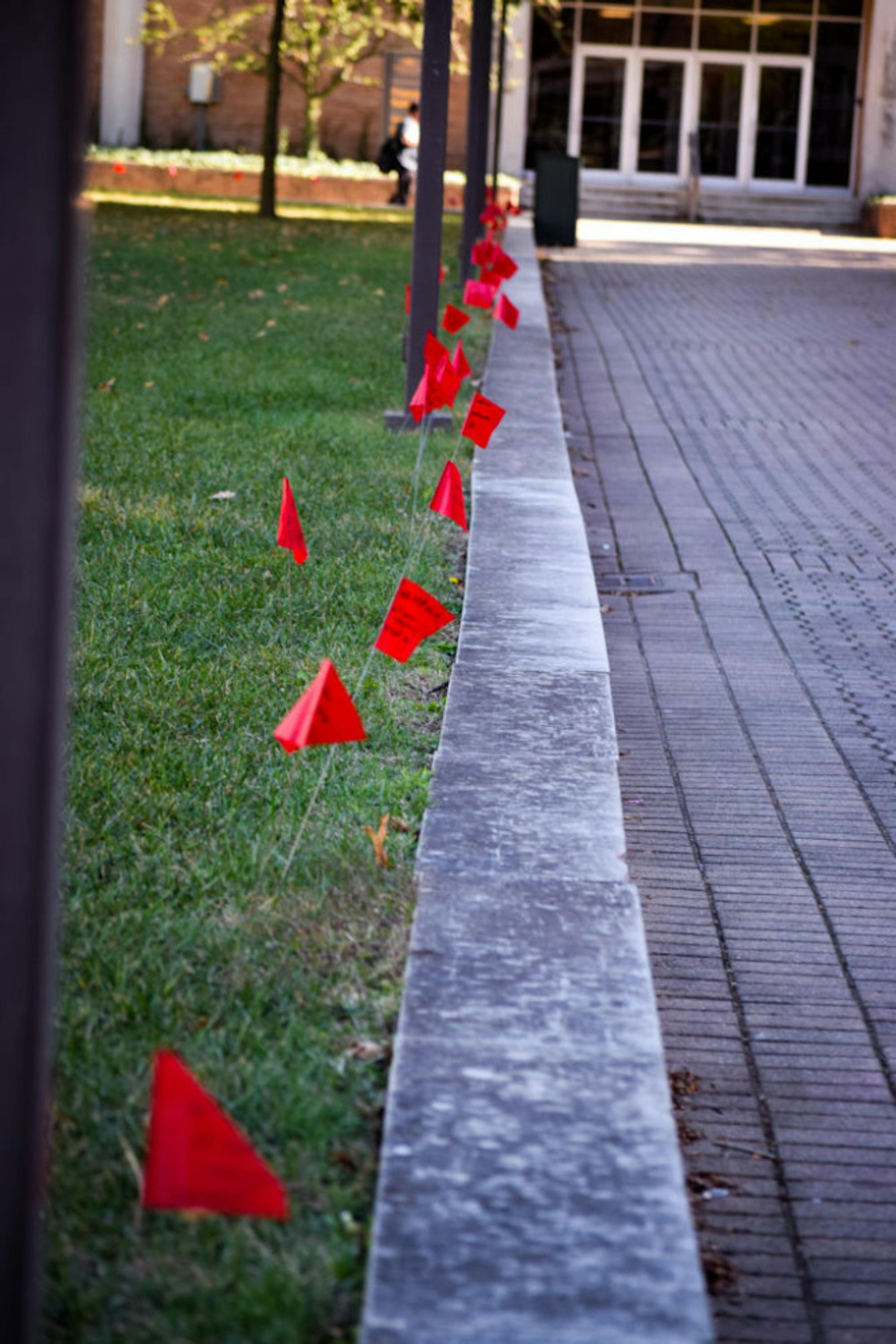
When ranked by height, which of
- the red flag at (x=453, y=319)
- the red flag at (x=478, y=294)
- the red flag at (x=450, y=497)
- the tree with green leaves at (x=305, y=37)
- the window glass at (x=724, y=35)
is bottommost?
the red flag at (x=450, y=497)

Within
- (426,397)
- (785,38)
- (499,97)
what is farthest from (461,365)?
(785,38)

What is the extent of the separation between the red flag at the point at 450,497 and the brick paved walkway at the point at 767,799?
0.91 meters

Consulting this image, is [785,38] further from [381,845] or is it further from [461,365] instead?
[381,845]

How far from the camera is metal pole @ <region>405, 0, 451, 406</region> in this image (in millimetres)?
10008

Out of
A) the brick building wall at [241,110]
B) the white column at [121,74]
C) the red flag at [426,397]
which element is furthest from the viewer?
the brick building wall at [241,110]

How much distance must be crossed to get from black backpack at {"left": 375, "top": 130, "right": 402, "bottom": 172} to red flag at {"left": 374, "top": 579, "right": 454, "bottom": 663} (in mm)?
29259

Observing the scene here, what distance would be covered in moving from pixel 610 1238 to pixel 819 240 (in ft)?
101

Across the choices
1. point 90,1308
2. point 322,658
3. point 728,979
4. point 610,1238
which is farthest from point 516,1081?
point 322,658

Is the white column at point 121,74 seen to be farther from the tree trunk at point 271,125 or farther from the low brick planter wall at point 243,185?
the tree trunk at point 271,125

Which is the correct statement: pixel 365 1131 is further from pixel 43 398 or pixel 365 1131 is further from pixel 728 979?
pixel 43 398

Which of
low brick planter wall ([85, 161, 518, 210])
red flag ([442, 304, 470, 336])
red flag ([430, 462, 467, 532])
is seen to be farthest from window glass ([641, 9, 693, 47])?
red flag ([430, 462, 467, 532])

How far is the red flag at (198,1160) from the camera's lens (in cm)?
Answer: 204

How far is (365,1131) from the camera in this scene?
276cm

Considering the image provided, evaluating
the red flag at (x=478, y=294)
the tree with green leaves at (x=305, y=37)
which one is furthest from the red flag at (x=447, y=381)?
the tree with green leaves at (x=305, y=37)
